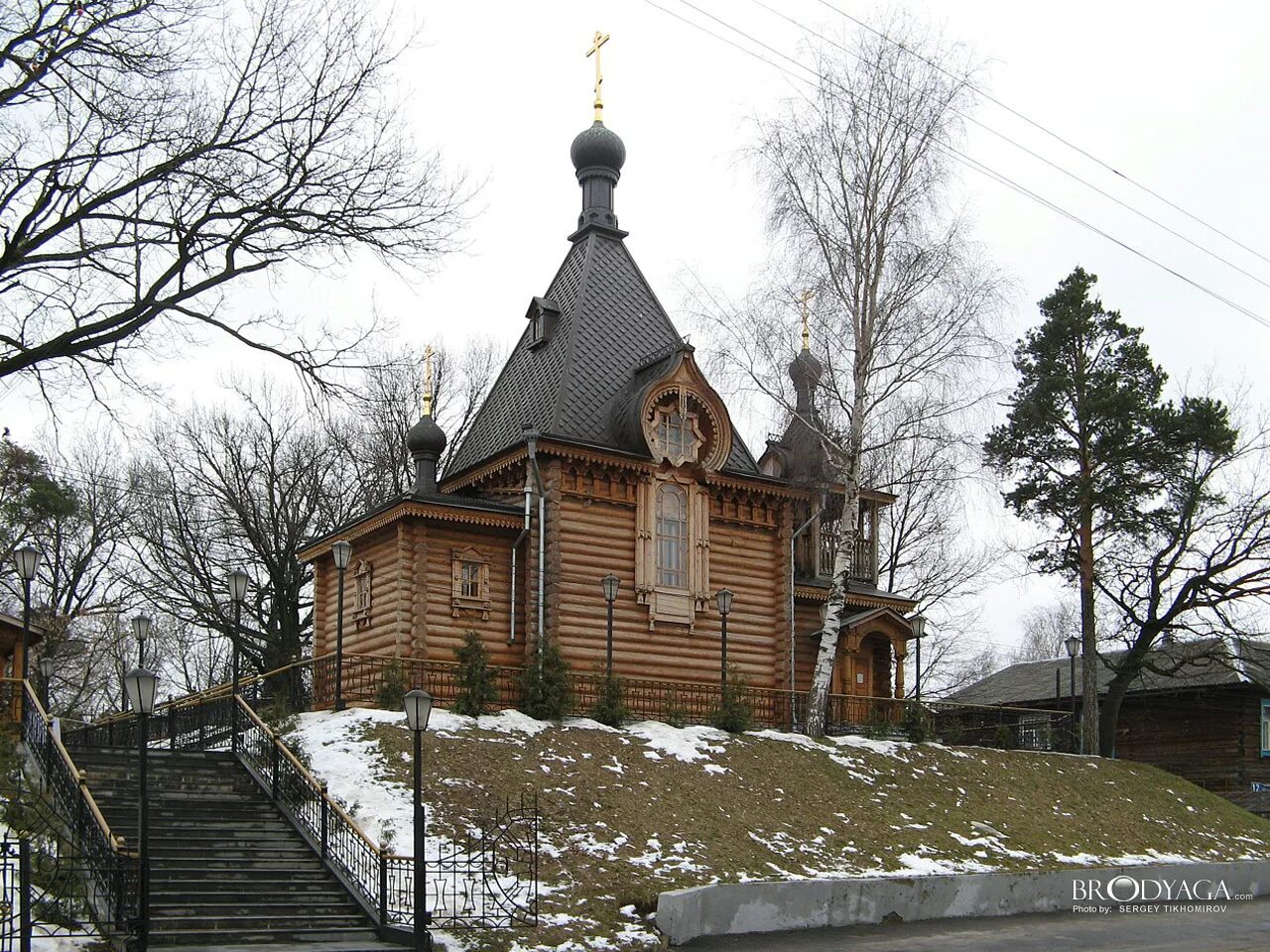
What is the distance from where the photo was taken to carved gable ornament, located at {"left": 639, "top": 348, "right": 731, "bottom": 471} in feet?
87.2

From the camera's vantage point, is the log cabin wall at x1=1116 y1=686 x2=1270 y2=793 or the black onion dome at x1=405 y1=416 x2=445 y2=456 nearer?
the black onion dome at x1=405 y1=416 x2=445 y2=456

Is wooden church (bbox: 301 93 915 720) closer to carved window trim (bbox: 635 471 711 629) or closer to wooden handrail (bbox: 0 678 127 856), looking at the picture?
carved window trim (bbox: 635 471 711 629)

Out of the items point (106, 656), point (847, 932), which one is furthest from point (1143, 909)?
point (106, 656)

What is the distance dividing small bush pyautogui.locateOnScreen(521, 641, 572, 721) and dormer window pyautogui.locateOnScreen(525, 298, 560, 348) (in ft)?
28.5

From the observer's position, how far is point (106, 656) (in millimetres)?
47469

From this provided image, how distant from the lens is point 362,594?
85.6 ft

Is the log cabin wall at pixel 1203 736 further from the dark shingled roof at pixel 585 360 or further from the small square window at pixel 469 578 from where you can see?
the small square window at pixel 469 578

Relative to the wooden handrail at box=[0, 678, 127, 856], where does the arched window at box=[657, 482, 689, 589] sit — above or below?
above

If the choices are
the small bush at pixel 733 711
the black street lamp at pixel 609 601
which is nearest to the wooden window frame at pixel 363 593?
the black street lamp at pixel 609 601

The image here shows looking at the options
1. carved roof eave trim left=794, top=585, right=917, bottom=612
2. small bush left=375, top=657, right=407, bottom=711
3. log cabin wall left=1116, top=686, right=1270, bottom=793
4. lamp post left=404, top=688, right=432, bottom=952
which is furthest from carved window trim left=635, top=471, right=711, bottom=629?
log cabin wall left=1116, top=686, right=1270, bottom=793

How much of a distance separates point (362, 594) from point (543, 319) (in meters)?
7.44

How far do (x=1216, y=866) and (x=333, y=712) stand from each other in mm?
15689

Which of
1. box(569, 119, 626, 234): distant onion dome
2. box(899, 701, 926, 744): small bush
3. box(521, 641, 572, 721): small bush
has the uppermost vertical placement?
box(569, 119, 626, 234): distant onion dome

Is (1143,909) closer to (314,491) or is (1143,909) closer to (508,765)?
(508,765)
